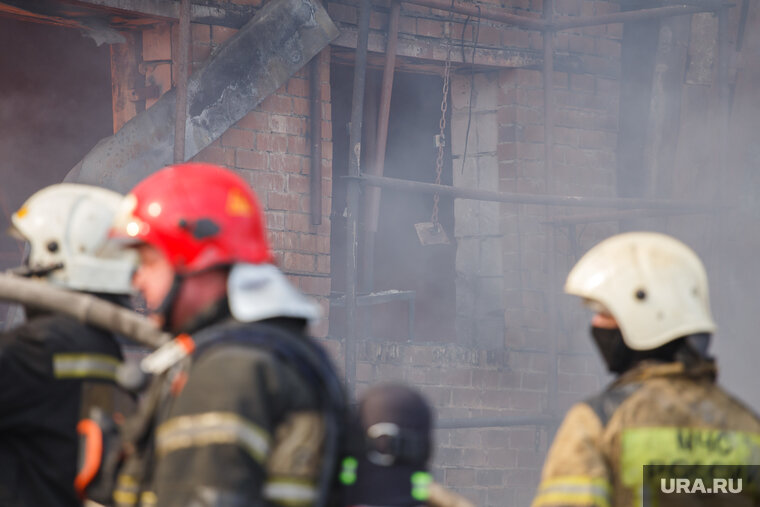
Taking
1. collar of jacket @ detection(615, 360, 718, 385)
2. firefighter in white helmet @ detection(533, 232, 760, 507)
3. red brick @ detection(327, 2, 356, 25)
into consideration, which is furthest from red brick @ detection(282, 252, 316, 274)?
collar of jacket @ detection(615, 360, 718, 385)

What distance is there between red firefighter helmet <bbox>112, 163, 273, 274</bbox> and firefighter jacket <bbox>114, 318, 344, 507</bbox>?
175mm

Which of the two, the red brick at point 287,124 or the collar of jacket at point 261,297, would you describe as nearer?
the collar of jacket at point 261,297

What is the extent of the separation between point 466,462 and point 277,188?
2.14 m

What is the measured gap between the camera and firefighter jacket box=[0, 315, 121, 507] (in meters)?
2.99

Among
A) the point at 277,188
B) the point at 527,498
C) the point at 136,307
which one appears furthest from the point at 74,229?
the point at 527,498

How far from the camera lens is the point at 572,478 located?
2.80 meters

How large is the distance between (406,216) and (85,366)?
457 cm

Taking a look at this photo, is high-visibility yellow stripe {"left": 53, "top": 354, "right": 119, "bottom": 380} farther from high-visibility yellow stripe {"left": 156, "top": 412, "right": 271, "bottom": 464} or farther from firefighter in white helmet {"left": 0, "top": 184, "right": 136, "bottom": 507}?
high-visibility yellow stripe {"left": 156, "top": 412, "right": 271, "bottom": 464}

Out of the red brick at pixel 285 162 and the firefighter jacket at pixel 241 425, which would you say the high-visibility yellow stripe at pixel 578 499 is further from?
the red brick at pixel 285 162

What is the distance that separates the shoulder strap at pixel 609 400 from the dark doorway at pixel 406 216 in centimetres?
456

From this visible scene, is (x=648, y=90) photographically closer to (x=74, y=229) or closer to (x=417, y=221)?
(x=417, y=221)

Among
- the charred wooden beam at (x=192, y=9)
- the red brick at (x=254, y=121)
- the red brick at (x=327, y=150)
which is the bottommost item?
the red brick at (x=327, y=150)

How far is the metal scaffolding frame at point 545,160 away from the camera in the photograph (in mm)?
6543

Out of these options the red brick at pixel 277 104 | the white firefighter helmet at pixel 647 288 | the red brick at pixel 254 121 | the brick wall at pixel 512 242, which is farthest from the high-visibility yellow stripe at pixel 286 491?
the brick wall at pixel 512 242
